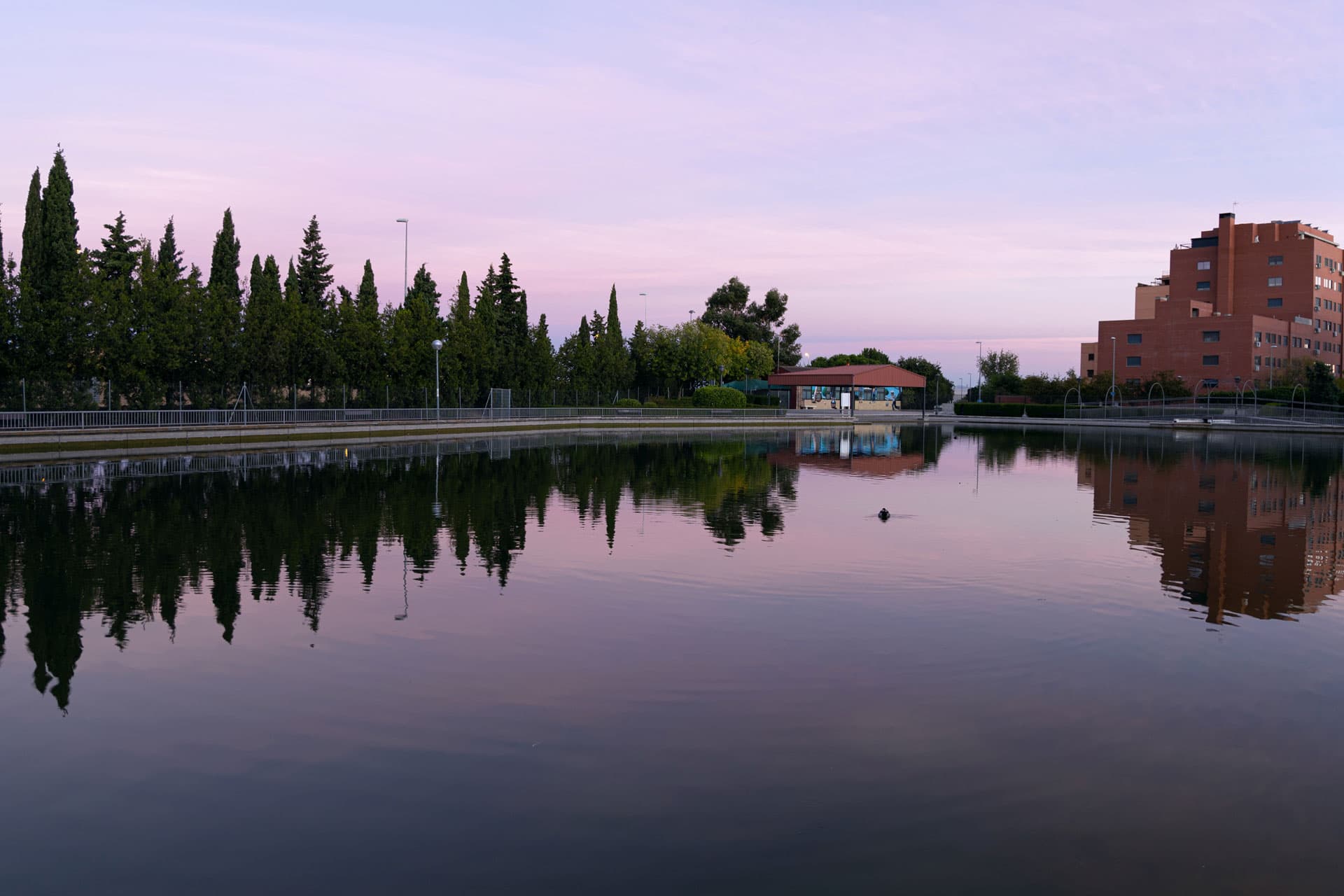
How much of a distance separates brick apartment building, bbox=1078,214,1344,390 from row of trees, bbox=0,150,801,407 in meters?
55.9

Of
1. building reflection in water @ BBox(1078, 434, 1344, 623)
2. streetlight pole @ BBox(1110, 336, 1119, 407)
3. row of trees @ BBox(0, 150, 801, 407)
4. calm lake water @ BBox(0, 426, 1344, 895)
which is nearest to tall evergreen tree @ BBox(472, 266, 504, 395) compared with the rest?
row of trees @ BBox(0, 150, 801, 407)

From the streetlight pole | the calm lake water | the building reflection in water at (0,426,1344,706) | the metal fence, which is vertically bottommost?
the calm lake water

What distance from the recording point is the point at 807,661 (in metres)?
10.5

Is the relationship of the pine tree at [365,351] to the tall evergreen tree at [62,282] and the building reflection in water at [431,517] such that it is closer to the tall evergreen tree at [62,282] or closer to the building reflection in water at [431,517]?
the tall evergreen tree at [62,282]

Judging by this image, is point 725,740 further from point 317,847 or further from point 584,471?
point 584,471

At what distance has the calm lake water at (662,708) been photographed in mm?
6305

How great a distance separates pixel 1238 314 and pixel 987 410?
113 ft

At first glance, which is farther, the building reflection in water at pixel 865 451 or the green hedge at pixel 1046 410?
the green hedge at pixel 1046 410

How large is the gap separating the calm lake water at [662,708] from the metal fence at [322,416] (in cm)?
2136

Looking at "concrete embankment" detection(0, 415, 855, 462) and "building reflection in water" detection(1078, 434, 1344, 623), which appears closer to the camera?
"building reflection in water" detection(1078, 434, 1344, 623)

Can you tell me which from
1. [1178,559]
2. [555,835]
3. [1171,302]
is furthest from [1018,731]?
[1171,302]

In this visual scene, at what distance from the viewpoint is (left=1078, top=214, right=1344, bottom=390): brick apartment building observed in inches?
4220

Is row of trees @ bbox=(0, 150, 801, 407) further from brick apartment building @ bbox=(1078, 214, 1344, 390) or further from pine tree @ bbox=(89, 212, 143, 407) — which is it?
brick apartment building @ bbox=(1078, 214, 1344, 390)

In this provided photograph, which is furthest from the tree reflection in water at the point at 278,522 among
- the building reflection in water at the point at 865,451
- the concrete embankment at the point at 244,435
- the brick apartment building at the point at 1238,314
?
the brick apartment building at the point at 1238,314
